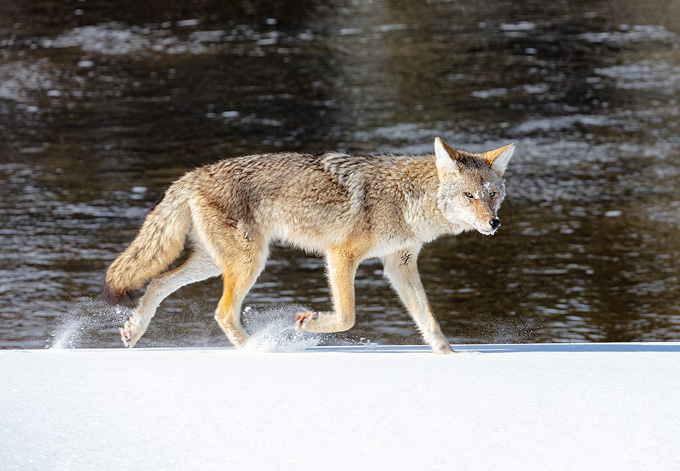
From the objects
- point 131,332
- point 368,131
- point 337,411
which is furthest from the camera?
point 368,131

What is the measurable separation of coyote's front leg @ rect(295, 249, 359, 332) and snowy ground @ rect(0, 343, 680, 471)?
0.25 meters

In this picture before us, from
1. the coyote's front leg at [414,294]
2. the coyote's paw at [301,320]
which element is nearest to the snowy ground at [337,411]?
the coyote's paw at [301,320]

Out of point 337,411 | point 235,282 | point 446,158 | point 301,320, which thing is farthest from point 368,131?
point 337,411

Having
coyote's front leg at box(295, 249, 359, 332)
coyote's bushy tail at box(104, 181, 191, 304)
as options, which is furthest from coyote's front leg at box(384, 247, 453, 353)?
coyote's bushy tail at box(104, 181, 191, 304)

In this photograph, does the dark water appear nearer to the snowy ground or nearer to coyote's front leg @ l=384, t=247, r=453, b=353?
coyote's front leg @ l=384, t=247, r=453, b=353

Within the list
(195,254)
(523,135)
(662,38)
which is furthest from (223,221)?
(662,38)

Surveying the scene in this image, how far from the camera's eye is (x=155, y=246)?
19.8 ft

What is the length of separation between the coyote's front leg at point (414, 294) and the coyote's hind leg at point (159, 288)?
3.37ft

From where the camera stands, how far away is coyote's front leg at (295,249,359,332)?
17.9 feet

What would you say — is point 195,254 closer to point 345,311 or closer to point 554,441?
point 345,311

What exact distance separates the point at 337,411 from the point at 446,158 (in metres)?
2.03

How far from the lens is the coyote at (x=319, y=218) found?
5727 millimetres

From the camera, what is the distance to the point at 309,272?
9.52 meters

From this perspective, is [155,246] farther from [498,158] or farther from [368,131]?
[368,131]
